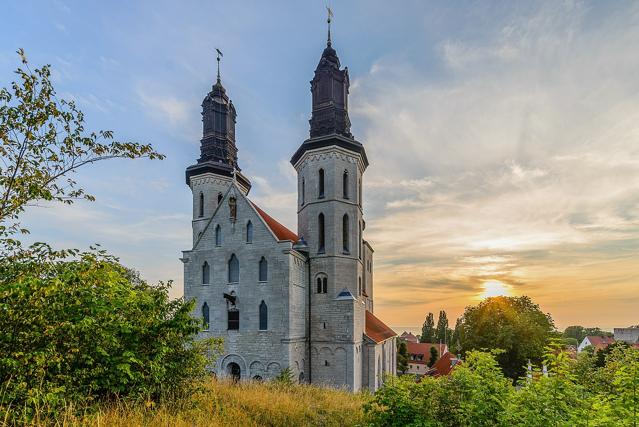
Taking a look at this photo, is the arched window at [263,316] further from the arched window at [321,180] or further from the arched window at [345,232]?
the arched window at [321,180]

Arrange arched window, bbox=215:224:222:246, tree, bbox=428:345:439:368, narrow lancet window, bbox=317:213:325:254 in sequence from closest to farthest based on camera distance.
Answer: arched window, bbox=215:224:222:246
narrow lancet window, bbox=317:213:325:254
tree, bbox=428:345:439:368

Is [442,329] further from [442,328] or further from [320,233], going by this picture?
[320,233]

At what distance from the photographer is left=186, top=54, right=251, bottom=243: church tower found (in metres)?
28.0

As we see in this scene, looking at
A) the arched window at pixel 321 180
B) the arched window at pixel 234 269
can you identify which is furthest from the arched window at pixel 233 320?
the arched window at pixel 321 180

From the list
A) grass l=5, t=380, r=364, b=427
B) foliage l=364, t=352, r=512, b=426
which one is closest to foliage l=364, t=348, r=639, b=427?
foliage l=364, t=352, r=512, b=426

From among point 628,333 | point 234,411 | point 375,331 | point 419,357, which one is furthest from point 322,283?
point 628,333

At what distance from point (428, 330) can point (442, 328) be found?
329 cm

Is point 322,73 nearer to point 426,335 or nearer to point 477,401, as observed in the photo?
point 477,401

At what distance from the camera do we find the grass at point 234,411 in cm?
576

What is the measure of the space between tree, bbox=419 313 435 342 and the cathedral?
186 ft

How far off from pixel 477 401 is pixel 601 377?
19.8ft

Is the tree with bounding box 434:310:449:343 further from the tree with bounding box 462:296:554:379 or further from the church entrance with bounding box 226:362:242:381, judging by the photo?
the church entrance with bounding box 226:362:242:381

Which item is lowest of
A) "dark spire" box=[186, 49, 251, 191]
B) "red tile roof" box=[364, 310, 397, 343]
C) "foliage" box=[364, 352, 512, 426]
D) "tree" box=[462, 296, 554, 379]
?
"tree" box=[462, 296, 554, 379]

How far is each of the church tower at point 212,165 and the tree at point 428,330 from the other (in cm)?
6352
